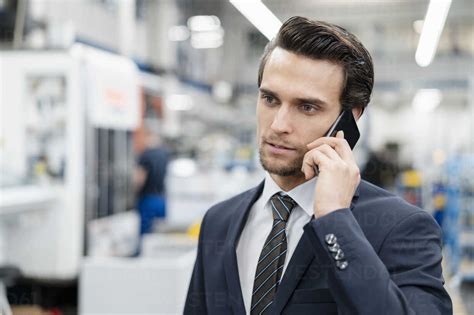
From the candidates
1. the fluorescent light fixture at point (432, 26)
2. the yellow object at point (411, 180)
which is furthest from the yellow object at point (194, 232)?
the yellow object at point (411, 180)

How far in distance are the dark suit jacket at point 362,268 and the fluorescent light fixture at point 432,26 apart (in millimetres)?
835

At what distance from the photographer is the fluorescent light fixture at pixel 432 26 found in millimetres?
1871

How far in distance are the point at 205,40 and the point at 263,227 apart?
46.0 ft

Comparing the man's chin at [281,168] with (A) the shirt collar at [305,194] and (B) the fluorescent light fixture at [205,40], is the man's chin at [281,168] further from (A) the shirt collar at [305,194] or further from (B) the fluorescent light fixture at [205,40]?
(B) the fluorescent light fixture at [205,40]

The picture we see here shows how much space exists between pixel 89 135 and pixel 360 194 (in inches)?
161

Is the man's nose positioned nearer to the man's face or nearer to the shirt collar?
the man's face

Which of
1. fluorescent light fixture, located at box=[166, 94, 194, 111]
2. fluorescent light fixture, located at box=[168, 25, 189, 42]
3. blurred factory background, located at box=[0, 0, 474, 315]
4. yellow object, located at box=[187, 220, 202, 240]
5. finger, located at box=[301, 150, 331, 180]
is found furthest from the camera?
fluorescent light fixture, located at box=[168, 25, 189, 42]

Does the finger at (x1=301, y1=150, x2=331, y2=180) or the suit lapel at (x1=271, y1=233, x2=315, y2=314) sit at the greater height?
the finger at (x1=301, y1=150, x2=331, y2=180)

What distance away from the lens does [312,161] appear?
4.04 feet

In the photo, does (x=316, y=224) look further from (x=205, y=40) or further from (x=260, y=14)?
(x=205, y=40)

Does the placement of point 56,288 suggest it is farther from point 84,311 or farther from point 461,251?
point 461,251

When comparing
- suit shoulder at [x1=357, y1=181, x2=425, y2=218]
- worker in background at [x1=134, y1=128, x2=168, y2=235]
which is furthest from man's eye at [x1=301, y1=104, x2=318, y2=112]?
worker in background at [x1=134, y1=128, x2=168, y2=235]

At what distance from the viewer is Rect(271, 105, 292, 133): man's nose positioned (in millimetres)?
1263

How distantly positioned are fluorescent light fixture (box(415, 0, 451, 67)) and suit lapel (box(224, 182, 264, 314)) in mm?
876
